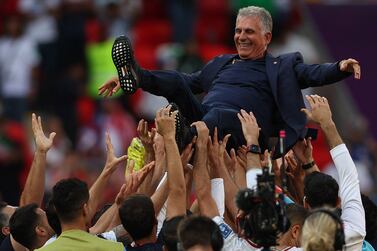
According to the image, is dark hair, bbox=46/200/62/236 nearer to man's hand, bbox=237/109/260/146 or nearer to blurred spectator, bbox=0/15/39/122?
man's hand, bbox=237/109/260/146

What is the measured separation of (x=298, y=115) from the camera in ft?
36.9

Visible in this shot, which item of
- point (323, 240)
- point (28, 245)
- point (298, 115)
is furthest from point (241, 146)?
point (323, 240)

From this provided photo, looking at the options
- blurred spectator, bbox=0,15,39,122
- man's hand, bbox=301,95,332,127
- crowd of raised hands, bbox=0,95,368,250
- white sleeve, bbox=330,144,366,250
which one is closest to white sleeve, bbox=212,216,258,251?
crowd of raised hands, bbox=0,95,368,250

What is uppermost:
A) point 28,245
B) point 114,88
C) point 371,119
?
point 114,88

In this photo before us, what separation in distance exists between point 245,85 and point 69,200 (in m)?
2.36

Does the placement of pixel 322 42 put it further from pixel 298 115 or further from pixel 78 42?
pixel 298 115

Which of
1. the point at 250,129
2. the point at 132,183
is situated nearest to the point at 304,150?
the point at 250,129

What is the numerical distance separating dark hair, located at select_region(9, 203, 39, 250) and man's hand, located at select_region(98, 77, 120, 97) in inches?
56.9

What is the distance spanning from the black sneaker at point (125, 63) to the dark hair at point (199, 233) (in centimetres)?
253

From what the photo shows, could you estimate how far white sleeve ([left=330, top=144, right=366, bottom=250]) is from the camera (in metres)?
9.67

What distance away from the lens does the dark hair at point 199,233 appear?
28.4ft

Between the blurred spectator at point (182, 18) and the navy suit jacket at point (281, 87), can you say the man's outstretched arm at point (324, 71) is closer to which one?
the navy suit jacket at point (281, 87)

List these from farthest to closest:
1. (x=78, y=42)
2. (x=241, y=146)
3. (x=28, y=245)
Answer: (x=78, y=42), (x=241, y=146), (x=28, y=245)

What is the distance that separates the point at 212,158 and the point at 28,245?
60.0 inches
